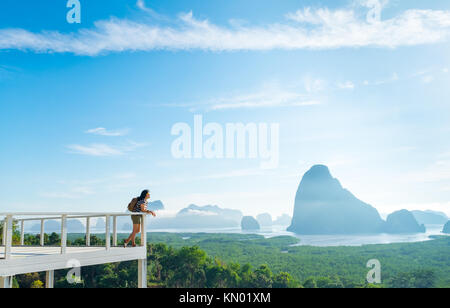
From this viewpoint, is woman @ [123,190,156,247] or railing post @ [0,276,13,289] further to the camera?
woman @ [123,190,156,247]

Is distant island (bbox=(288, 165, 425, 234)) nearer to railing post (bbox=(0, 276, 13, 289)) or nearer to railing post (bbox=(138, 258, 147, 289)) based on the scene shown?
railing post (bbox=(138, 258, 147, 289))

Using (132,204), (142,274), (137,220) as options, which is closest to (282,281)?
(142,274)

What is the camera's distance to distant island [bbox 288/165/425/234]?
170 metres

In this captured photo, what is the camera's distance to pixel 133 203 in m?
8.16

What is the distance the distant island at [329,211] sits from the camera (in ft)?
556

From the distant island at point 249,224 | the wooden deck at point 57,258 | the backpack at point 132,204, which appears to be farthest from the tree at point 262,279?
the distant island at point 249,224

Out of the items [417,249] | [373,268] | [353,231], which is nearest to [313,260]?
[373,268]

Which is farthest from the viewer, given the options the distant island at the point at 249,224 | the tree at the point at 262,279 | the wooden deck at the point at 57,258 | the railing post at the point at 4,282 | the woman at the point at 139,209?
the distant island at the point at 249,224

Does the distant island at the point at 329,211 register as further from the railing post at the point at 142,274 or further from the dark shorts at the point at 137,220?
the dark shorts at the point at 137,220

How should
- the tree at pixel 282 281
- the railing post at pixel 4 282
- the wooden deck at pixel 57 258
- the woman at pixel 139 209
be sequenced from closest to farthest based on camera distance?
the railing post at pixel 4 282 → the wooden deck at pixel 57 258 → the woman at pixel 139 209 → the tree at pixel 282 281

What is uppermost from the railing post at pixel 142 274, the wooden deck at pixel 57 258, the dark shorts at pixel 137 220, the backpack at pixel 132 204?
the backpack at pixel 132 204

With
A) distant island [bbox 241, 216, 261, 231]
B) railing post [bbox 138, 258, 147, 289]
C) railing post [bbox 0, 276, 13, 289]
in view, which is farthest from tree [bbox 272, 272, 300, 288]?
distant island [bbox 241, 216, 261, 231]
